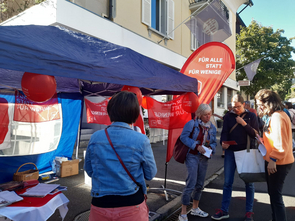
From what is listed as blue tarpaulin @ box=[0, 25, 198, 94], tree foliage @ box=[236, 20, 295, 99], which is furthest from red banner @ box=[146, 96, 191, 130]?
tree foliage @ box=[236, 20, 295, 99]

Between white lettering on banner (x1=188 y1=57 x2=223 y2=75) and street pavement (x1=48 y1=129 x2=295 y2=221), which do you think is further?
white lettering on banner (x1=188 y1=57 x2=223 y2=75)

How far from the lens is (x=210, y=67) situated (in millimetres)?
4660

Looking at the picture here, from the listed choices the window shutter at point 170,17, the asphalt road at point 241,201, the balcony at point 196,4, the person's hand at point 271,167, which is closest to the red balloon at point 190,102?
the person's hand at point 271,167

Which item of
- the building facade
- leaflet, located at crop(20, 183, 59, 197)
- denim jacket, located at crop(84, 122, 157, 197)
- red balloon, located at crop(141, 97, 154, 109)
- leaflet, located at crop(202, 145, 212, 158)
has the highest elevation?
the building facade

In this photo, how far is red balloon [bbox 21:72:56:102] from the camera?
2215 millimetres

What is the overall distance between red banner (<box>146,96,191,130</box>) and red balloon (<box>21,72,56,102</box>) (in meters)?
2.48

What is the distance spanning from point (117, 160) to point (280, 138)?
1.98 metres

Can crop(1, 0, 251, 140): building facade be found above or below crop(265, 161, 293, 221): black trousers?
above

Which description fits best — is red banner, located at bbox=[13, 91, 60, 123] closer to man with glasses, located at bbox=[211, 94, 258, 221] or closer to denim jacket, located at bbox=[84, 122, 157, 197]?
denim jacket, located at bbox=[84, 122, 157, 197]

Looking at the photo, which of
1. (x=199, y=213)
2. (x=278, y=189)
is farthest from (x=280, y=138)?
(x=199, y=213)

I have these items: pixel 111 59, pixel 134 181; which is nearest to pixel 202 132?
pixel 111 59

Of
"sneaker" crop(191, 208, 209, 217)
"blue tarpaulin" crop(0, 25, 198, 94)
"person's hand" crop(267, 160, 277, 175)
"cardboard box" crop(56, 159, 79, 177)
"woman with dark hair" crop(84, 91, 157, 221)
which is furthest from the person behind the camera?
"cardboard box" crop(56, 159, 79, 177)

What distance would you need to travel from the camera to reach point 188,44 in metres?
12.7

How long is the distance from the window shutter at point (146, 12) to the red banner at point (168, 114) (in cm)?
600
